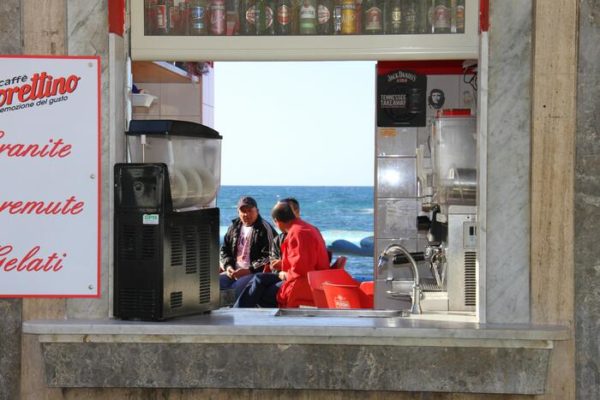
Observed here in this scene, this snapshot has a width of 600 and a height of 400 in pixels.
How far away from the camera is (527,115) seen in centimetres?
400

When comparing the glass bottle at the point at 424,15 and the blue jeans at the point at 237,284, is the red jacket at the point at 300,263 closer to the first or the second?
the blue jeans at the point at 237,284

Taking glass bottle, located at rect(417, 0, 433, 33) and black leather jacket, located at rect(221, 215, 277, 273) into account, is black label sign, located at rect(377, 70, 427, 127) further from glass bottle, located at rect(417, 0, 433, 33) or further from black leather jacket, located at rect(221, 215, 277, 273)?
glass bottle, located at rect(417, 0, 433, 33)

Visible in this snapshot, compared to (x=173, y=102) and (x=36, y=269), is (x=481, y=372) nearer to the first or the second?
(x=36, y=269)

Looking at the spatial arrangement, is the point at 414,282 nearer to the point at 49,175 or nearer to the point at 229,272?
the point at 49,175

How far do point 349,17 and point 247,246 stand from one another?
414 cm

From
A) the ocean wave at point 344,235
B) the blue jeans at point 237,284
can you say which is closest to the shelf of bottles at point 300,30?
the blue jeans at point 237,284

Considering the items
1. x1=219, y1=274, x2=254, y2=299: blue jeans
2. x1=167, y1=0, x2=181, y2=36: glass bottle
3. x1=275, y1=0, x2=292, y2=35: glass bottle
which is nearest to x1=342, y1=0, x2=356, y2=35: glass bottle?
x1=275, y1=0, x2=292, y2=35: glass bottle

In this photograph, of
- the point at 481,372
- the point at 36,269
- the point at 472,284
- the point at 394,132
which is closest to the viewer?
the point at 481,372

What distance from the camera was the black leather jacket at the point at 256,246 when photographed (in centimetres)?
815

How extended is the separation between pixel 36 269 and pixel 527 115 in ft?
6.72

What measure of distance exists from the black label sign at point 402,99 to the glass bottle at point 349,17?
3100 mm

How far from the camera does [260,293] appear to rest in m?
7.36

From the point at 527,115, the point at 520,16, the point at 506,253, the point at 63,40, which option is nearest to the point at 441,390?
the point at 506,253

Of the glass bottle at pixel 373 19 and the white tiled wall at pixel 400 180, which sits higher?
the glass bottle at pixel 373 19
